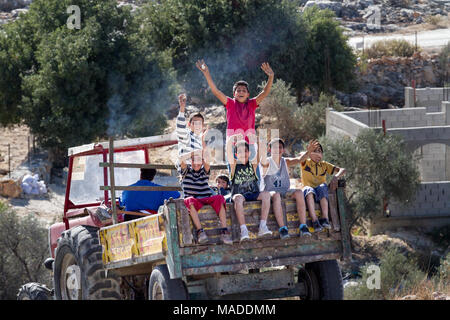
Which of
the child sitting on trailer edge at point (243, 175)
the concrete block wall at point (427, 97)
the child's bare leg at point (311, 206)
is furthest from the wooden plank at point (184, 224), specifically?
the concrete block wall at point (427, 97)

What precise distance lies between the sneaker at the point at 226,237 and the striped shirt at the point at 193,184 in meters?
0.63

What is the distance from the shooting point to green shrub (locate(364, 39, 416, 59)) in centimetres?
3928

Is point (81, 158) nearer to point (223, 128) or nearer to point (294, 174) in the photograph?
point (294, 174)

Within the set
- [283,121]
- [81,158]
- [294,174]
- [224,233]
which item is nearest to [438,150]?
[294,174]

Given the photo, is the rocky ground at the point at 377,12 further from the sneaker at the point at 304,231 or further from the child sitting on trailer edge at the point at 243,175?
the sneaker at the point at 304,231

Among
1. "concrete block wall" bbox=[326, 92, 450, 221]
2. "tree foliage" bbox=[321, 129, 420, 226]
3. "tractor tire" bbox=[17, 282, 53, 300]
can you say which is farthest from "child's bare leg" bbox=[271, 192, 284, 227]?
"concrete block wall" bbox=[326, 92, 450, 221]

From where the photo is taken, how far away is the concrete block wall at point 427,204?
23.0 meters

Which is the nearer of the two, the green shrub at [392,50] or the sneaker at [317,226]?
the sneaker at [317,226]

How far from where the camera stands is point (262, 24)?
106 feet

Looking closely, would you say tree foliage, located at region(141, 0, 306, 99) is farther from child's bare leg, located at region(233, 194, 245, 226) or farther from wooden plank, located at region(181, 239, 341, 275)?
child's bare leg, located at region(233, 194, 245, 226)

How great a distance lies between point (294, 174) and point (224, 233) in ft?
50.0

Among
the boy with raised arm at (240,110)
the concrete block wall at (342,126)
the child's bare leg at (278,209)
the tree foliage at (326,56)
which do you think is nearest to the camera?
the child's bare leg at (278,209)

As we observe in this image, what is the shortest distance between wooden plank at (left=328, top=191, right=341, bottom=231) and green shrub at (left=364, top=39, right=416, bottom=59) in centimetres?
3223

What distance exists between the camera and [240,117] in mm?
8953
